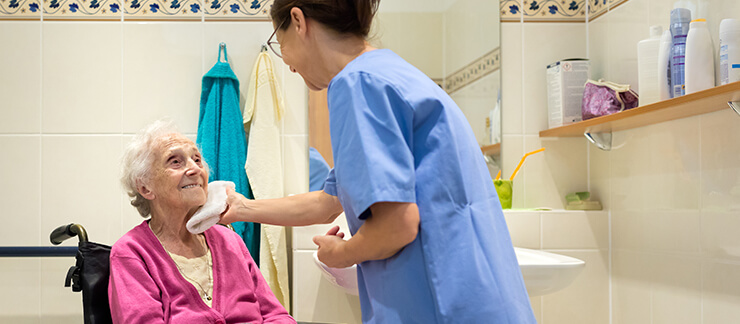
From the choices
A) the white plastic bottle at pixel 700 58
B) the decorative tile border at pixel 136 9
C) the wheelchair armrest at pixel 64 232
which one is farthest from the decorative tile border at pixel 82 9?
the white plastic bottle at pixel 700 58

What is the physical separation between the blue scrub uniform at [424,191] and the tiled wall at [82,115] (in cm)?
179

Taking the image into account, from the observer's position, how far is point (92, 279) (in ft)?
5.53

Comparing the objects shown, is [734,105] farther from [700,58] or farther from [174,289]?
[174,289]

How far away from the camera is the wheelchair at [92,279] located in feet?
5.46

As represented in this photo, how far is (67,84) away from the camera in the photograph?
2.78 m

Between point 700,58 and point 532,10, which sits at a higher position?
point 532,10

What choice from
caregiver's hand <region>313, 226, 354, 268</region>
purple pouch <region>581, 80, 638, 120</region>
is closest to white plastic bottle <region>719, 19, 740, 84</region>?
purple pouch <region>581, 80, 638, 120</region>

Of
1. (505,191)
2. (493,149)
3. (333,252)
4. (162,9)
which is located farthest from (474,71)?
(333,252)

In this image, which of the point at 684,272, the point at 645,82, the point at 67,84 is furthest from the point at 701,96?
the point at 67,84

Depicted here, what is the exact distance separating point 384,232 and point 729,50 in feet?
4.22

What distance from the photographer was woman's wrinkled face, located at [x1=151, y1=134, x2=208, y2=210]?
1811mm

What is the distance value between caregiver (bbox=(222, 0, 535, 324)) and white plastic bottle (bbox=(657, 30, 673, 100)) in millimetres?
1203

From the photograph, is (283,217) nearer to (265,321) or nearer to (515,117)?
(265,321)

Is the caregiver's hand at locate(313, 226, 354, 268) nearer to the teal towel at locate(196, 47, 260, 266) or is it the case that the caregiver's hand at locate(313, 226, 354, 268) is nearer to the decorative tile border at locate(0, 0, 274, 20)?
the teal towel at locate(196, 47, 260, 266)
